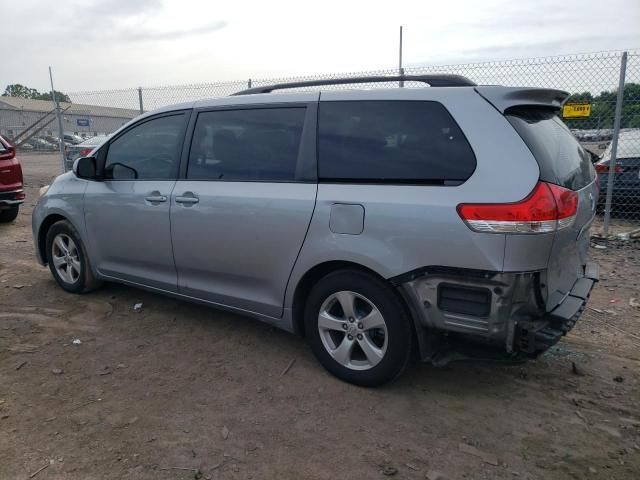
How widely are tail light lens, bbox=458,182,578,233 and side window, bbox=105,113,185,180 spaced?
235cm

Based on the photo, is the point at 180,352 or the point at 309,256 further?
the point at 180,352

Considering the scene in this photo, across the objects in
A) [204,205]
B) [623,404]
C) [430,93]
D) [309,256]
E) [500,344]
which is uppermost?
[430,93]

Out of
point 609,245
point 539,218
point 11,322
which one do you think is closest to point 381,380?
point 539,218

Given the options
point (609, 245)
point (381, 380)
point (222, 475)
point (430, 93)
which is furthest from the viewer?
point (609, 245)

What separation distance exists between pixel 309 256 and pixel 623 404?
6.82 feet

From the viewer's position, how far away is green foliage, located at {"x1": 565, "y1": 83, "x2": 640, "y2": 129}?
6488mm

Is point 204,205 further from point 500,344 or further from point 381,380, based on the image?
point 500,344

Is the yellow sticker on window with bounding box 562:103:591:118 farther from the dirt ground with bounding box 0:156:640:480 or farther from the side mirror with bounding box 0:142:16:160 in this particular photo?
the side mirror with bounding box 0:142:16:160

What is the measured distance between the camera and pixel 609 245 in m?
6.49

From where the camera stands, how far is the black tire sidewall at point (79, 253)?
15.4 feet

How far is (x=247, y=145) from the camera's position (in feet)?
11.5

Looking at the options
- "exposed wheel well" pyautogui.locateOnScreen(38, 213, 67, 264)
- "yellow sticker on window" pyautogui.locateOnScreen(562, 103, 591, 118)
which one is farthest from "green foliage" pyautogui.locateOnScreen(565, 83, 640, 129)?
"exposed wheel well" pyautogui.locateOnScreen(38, 213, 67, 264)

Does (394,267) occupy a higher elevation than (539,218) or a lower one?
lower

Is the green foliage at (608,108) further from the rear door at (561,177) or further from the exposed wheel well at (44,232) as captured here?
the exposed wheel well at (44,232)
